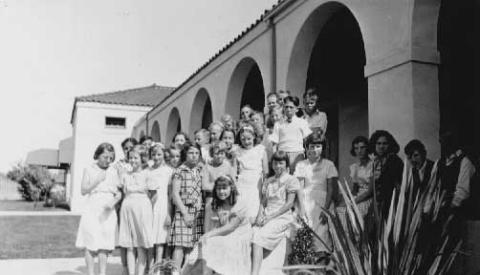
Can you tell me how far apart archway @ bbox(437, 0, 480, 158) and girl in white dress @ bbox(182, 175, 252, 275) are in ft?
13.7

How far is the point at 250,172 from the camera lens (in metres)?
5.04

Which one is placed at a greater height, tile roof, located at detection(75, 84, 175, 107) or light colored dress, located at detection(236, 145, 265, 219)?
tile roof, located at detection(75, 84, 175, 107)

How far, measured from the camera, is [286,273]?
4438mm

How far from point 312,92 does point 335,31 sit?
112 inches

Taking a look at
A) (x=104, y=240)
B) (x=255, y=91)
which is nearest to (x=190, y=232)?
(x=104, y=240)

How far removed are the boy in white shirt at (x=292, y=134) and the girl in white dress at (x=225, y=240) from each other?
1073 mm

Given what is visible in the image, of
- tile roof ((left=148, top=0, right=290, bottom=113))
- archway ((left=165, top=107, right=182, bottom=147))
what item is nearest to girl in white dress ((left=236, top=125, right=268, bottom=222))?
tile roof ((left=148, top=0, right=290, bottom=113))

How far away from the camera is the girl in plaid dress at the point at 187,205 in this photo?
4824 millimetres

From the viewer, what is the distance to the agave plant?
3068 millimetres

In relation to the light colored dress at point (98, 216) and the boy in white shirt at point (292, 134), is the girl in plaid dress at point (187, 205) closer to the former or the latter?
the light colored dress at point (98, 216)

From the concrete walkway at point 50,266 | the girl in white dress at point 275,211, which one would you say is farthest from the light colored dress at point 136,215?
the girl in white dress at point 275,211

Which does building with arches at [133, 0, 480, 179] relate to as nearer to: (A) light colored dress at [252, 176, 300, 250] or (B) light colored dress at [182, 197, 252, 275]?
(A) light colored dress at [252, 176, 300, 250]

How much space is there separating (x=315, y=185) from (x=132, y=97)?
74.0ft

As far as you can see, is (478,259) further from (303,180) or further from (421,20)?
(421,20)
